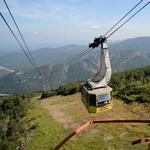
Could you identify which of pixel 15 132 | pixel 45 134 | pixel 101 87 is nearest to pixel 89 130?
pixel 45 134

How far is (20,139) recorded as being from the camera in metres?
48.2

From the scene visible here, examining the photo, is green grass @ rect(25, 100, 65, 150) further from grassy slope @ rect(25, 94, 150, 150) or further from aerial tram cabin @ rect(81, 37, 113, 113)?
aerial tram cabin @ rect(81, 37, 113, 113)

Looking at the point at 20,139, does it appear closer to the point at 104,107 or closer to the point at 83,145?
the point at 83,145

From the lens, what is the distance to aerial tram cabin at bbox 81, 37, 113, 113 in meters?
18.5

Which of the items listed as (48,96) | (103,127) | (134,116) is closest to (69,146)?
(103,127)

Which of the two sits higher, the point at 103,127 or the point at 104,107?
the point at 104,107

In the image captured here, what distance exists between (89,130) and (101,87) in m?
27.8

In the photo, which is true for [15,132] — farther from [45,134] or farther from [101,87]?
[101,87]

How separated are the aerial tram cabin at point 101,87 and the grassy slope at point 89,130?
67.5ft

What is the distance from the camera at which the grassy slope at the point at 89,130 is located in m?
41.0

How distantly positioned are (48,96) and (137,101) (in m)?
42.2

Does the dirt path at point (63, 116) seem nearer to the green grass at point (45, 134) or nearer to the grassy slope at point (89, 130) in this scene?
the grassy slope at point (89, 130)

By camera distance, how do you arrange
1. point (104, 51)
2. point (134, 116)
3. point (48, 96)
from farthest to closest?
point (48, 96) < point (134, 116) < point (104, 51)

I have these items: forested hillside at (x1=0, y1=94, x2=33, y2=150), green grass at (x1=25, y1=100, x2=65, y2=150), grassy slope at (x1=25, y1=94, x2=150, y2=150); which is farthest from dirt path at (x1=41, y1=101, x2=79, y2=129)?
forested hillside at (x1=0, y1=94, x2=33, y2=150)
